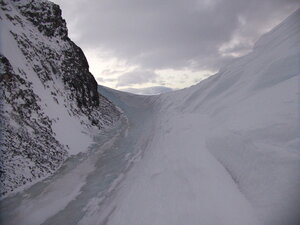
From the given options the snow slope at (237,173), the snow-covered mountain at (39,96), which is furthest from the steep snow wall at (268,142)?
the snow-covered mountain at (39,96)

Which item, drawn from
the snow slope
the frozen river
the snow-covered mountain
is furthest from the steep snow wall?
the snow-covered mountain

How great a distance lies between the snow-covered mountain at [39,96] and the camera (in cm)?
1034

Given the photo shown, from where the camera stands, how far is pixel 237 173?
18.2 ft

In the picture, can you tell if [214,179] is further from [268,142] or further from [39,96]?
[39,96]

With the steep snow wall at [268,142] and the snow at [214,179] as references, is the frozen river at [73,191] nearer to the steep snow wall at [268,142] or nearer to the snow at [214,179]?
the snow at [214,179]

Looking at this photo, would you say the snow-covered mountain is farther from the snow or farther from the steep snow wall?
the steep snow wall

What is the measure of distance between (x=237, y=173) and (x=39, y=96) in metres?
13.1

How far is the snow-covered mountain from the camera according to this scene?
10.3 metres

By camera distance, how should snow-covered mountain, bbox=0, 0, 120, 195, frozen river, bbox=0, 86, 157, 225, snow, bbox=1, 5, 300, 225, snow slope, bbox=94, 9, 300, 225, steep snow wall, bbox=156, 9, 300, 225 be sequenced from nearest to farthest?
steep snow wall, bbox=156, 9, 300, 225
snow slope, bbox=94, 9, 300, 225
snow, bbox=1, 5, 300, 225
frozen river, bbox=0, 86, 157, 225
snow-covered mountain, bbox=0, 0, 120, 195

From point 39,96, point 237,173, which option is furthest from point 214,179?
point 39,96

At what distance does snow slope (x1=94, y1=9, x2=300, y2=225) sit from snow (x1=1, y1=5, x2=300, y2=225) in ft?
0.06

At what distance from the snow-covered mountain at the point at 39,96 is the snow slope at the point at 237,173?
493 cm

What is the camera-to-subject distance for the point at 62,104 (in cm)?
1691

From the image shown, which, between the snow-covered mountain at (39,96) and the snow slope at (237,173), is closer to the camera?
the snow slope at (237,173)
